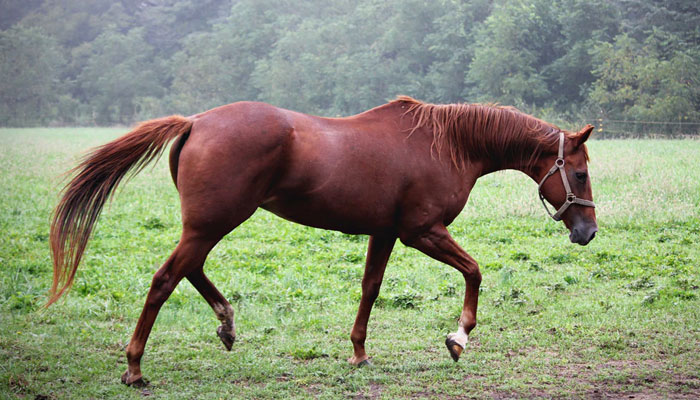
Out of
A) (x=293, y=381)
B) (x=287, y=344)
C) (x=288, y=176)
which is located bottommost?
(x=287, y=344)

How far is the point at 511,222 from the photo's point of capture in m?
9.54

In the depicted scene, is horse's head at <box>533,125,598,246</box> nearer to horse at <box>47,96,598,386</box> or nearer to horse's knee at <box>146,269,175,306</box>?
horse at <box>47,96,598,386</box>

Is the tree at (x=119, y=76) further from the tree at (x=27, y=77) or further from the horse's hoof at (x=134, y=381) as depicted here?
the horse's hoof at (x=134, y=381)

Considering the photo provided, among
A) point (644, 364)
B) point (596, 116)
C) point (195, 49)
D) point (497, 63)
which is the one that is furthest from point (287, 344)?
point (195, 49)

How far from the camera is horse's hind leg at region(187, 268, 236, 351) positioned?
4.34m

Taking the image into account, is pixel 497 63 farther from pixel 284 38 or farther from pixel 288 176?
pixel 288 176

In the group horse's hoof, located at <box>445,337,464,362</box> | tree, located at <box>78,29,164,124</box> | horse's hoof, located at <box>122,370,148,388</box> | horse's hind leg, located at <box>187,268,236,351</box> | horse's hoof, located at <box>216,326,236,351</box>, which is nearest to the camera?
horse's hoof, located at <box>122,370,148,388</box>

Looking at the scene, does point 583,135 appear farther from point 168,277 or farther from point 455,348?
point 168,277

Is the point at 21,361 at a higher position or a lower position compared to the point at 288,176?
lower

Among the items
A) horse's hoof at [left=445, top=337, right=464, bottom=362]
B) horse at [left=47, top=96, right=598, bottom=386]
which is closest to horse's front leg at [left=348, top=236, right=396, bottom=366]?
horse at [left=47, top=96, right=598, bottom=386]

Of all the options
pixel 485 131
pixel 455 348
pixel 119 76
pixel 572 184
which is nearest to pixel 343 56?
pixel 119 76

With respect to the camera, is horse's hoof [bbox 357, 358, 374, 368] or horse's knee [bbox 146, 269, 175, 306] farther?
horse's hoof [bbox 357, 358, 374, 368]

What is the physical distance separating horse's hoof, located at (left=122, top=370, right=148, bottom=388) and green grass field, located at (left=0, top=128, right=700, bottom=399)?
1.9 inches

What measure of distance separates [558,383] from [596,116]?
115ft
